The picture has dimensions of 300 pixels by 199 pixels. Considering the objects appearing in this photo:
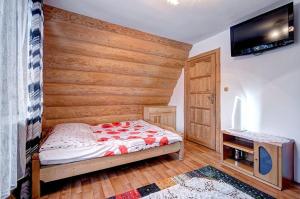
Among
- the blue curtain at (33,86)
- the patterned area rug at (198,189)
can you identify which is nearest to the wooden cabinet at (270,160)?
the patterned area rug at (198,189)

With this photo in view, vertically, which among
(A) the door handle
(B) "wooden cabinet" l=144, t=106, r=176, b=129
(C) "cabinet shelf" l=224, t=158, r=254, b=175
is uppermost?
(A) the door handle

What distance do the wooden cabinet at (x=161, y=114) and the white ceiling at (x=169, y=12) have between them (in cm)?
186

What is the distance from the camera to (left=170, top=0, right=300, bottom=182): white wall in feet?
6.43

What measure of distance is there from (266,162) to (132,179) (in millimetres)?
1748

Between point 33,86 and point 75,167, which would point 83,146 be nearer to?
point 75,167

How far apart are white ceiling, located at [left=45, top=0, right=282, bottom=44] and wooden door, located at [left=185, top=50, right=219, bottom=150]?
0.75 metres

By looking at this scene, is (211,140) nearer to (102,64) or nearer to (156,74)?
(156,74)

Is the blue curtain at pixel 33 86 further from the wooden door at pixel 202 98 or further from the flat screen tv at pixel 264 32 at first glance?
the wooden door at pixel 202 98

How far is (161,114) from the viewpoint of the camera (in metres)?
3.97

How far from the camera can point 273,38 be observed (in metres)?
2.04

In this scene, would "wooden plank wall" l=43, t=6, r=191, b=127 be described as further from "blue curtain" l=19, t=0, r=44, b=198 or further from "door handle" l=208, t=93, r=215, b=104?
"door handle" l=208, t=93, r=215, b=104

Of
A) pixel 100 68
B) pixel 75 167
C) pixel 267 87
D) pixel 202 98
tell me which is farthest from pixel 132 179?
pixel 267 87

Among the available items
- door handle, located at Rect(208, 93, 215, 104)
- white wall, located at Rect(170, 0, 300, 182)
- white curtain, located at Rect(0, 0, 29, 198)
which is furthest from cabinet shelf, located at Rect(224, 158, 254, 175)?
white curtain, located at Rect(0, 0, 29, 198)

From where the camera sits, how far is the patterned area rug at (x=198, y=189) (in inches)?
65.6
